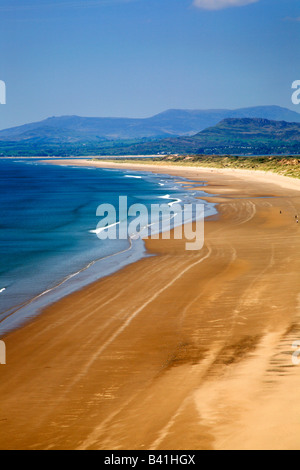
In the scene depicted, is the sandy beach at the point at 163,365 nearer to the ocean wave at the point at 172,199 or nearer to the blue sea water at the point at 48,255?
the blue sea water at the point at 48,255

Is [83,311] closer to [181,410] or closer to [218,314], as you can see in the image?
[218,314]

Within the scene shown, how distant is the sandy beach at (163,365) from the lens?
8.66 metres

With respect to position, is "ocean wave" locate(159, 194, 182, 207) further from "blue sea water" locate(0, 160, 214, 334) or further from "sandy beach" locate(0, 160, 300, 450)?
"sandy beach" locate(0, 160, 300, 450)

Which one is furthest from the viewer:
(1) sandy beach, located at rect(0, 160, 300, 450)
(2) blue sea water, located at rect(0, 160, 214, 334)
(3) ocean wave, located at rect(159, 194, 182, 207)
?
(3) ocean wave, located at rect(159, 194, 182, 207)

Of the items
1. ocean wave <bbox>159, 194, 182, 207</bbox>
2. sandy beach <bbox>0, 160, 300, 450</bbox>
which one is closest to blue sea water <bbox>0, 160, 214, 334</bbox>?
sandy beach <bbox>0, 160, 300, 450</bbox>

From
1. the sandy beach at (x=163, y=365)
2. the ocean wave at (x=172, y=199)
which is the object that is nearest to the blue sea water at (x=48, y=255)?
the sandy beach at (x=163, y=365)

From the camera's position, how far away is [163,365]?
11.6 m

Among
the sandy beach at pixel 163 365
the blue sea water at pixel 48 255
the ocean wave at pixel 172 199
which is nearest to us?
the sandy beach at pixel 163 365

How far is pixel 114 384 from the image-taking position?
10.7m

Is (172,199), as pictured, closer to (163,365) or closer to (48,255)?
(48,255)

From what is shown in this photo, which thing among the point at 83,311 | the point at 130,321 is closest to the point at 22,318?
the point at 83,311

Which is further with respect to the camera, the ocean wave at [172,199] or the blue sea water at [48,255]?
the ocean wave at [172,199]

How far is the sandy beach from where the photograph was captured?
8656 mm
